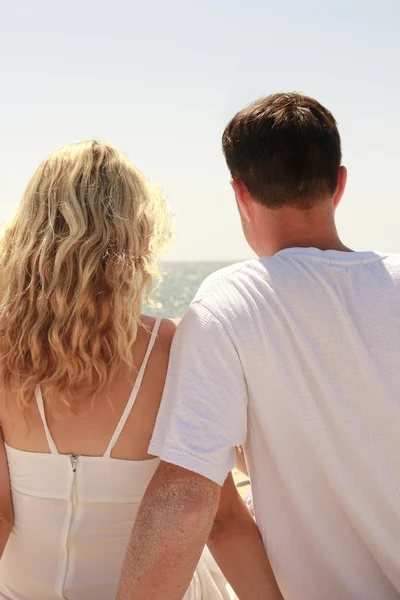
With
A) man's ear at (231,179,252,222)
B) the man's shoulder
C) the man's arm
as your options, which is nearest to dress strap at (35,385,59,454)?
the man's arm

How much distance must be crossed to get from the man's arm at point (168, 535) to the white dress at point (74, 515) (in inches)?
16.6

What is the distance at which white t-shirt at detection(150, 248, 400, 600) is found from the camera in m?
1.78

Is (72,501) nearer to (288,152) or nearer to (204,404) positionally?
(204,404)

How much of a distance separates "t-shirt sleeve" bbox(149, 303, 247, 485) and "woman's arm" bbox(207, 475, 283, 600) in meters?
0.50

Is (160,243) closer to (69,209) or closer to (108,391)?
(69,209)

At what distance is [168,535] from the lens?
172cm

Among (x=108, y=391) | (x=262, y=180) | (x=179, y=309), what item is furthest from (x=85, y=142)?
(x=179, y=309)

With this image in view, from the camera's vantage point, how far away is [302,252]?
1889mm

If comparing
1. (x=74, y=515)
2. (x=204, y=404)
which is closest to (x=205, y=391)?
(x=204, y=404)

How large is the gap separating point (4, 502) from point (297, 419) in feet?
3.48

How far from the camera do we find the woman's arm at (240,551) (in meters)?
2.16

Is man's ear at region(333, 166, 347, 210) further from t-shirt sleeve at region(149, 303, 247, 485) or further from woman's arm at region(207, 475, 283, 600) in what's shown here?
woman's arm at region(207, 475, 283, 600)

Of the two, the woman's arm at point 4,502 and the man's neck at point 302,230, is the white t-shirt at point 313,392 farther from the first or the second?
the woman's arm at point 4,502

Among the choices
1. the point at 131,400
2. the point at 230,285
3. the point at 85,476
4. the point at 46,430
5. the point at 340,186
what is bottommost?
the point at 85,476
